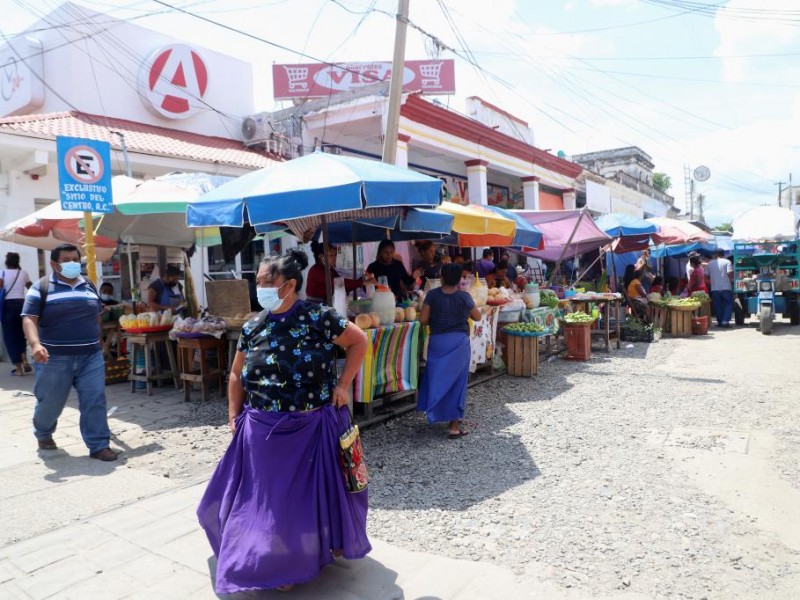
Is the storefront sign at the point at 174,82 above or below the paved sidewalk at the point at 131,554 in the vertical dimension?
above

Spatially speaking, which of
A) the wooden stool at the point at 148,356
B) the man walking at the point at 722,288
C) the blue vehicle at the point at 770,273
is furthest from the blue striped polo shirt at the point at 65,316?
the man walking at the point at 722,288

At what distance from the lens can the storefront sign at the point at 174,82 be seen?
13.9 meters

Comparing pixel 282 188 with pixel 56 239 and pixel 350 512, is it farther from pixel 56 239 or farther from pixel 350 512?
pixel 56 239

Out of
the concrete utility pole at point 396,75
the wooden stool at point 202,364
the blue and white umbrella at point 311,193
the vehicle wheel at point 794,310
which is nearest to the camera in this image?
the blue and white umbrella at point 311,193

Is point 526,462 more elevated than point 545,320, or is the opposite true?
point 545,320

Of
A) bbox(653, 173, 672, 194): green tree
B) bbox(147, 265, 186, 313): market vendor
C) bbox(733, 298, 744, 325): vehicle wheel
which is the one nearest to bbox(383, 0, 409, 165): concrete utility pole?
bbox(147, 265, 186, 313): market vendor

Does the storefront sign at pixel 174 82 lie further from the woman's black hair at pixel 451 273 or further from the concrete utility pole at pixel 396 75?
the woman's black hair at pixel 451 273

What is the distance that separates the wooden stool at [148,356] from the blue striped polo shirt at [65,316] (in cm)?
234

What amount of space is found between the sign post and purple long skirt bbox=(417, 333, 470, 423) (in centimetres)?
345

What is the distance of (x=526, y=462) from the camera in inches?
186

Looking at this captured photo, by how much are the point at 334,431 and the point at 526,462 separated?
2.36 meters

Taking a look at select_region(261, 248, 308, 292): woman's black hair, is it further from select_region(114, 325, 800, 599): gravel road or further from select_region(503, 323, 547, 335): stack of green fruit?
select_region(503, 323, 547, 335): stack of green fruit

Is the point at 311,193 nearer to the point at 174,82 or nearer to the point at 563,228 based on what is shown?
the point at 563,228

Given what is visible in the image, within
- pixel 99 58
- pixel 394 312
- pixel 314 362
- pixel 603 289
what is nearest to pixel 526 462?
pixel 394 312
